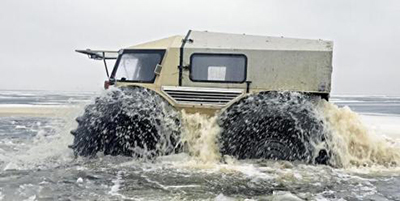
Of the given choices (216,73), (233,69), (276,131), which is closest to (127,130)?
(216,73)

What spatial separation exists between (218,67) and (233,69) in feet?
0.89

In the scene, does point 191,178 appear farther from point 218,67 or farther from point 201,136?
point 218,67

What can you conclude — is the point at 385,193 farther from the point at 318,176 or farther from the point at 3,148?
the point at 3,148

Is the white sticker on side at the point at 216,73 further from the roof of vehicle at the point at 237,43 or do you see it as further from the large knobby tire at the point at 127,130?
the large knobby tire at the point at 127,130

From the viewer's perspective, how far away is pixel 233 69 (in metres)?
7.65

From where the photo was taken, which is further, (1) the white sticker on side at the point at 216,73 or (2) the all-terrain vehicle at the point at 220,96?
(1) the white sticker on side at the point at 216,73

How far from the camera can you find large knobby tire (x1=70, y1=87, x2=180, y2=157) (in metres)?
6.85

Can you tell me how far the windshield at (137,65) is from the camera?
798 cm

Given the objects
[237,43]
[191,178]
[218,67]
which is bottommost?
[191,178]

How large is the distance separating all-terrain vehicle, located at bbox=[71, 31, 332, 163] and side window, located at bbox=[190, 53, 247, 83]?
0.02 m

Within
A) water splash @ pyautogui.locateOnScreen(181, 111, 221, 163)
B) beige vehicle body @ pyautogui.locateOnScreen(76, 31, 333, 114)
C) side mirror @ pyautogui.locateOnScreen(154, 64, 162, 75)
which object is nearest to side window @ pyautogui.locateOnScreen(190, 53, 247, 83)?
beige vehicle body @ pyautogui.locateOnScreen(76, 31, 333, 114)

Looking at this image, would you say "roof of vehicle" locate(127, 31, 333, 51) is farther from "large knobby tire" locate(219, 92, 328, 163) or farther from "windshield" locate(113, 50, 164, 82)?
"large knobby tire" locate(219, 92, 328, 163)

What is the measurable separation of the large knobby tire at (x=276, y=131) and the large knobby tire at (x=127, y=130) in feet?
2.98

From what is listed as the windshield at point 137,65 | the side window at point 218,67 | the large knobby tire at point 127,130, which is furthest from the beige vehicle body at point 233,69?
the large knobby tire at point 127,130
